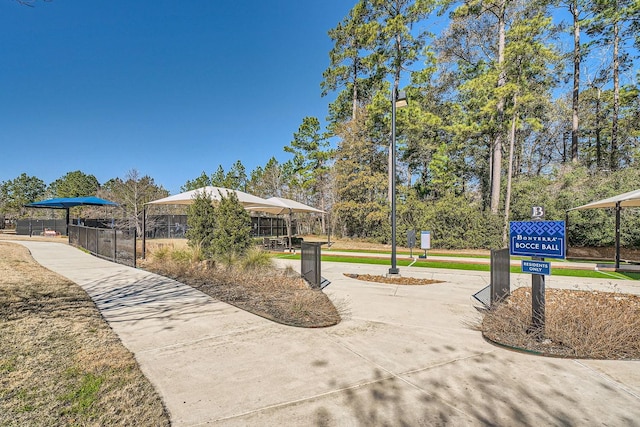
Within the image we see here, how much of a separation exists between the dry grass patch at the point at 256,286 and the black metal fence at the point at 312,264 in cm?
19

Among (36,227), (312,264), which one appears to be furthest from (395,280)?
(36,227)

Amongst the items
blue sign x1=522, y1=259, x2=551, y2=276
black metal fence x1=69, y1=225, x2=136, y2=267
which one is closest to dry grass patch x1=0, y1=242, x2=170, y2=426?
blue sign x1=522, y1=259, x2=551, y2=276

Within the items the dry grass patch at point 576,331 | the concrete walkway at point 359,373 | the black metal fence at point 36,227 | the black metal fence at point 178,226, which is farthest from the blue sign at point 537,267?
the black metal fence at point 36,227

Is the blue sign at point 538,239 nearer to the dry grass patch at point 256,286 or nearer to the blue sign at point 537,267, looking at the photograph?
the blue sign at point 537,267

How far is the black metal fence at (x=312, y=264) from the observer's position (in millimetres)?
6695

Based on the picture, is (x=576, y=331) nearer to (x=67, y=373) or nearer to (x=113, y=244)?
(x=67, y=373)

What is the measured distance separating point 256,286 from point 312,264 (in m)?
1.29

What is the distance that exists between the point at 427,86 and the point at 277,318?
22.7 m

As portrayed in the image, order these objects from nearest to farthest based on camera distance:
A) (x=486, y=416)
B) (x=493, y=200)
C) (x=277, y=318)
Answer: (x=486, y=416) → (x=277, y=318) → (x=493, y=200)

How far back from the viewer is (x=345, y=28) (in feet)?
80.2

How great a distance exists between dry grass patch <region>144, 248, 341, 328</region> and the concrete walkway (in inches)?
13.4

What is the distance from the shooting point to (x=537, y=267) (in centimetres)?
383

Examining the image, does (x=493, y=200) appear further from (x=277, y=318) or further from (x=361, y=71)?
(x=277, y=318)

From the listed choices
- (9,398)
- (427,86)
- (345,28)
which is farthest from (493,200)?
(9,398)
